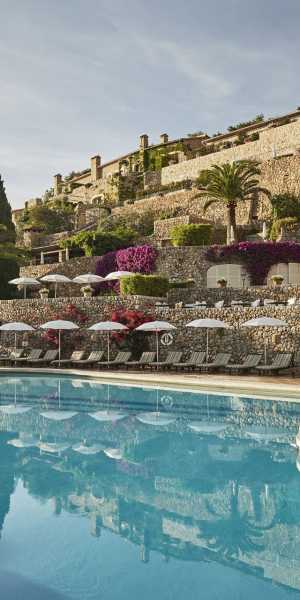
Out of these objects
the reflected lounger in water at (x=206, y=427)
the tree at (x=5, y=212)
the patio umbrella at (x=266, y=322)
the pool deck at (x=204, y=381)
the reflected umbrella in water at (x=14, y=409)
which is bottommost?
the reflected lounger in water at (x=206, y=427)

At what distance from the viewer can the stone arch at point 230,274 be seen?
99.0ft

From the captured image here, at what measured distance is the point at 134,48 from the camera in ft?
54.6

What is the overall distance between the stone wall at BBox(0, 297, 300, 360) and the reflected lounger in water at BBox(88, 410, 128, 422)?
299 inches

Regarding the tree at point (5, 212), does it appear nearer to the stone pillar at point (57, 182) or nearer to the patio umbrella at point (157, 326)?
the patio umbrella at point (157, 326)

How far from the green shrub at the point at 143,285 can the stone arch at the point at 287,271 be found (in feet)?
23.4

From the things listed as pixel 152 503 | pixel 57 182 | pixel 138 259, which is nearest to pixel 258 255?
pixel 138 259

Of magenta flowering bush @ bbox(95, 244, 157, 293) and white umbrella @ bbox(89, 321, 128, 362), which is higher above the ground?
magenta flowering bush @ bbox(95, 244, 157, 293)

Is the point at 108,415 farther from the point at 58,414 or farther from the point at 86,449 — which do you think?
the point at 86,449

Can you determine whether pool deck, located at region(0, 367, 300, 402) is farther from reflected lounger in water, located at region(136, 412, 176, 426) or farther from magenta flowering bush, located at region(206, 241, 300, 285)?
magenta flowering bush, located at region(206, 241, 300, 285)

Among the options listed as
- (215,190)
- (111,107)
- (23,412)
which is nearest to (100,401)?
(23,412)

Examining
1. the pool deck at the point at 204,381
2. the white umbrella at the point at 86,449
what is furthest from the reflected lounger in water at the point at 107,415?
the pool deck at the point at 204,381

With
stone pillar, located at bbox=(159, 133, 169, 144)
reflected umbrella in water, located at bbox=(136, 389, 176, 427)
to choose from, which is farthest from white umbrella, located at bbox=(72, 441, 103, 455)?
stone pillar, located at bbox=(159, 133, 169, 144)

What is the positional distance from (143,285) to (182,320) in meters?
3.07

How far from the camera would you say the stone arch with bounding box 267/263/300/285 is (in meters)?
29.8
